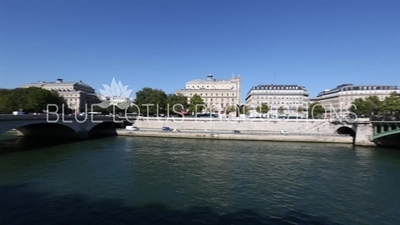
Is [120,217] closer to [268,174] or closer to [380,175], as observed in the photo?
[268,174]

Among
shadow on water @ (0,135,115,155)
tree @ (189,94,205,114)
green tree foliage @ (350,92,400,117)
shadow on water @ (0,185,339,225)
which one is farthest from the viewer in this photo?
tree @ (189,94,205,114)

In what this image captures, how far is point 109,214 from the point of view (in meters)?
12.9

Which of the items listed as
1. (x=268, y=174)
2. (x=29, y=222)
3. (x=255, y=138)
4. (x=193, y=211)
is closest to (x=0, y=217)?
(x=29, y=222)

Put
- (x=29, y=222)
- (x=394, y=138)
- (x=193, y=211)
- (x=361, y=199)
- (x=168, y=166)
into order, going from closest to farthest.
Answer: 1. (x=29, y=222)
2. (x=193, y=211)
3. (x=361, y=199)
4. (x=168, y=166)
5. (x=394, y=138)

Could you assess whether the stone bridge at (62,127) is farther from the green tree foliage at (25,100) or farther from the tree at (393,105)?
the tree at (393,105)

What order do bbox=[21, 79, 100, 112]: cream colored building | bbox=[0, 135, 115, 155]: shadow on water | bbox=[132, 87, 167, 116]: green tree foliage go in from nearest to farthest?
bbox=[0, 135, 115, 155]: shadow on water, bbox=[132, 87, 167, 116]: green tree foliage, bbox=[21, 79, 100, 112]: cream colored building

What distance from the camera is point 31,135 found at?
49.1 metres

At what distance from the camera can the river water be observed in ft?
42.7

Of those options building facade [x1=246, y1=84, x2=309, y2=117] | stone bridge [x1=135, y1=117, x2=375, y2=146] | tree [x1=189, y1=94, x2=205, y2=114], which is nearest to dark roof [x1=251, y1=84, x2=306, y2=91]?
building facade [x1=246, y1=84, x2=309, y2=117]

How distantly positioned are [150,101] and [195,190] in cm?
6696

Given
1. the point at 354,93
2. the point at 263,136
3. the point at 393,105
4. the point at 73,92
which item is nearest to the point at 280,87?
the point at 354,93

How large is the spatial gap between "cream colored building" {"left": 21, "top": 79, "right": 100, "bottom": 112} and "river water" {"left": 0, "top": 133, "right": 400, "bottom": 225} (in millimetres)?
105239

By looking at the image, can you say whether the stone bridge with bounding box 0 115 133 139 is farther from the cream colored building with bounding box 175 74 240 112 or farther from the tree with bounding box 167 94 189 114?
the cream colored building with bounding box 175 74 240 112

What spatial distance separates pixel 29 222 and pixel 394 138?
4956 centimetres
